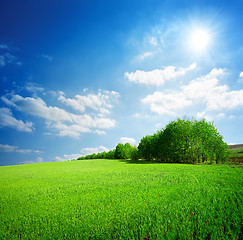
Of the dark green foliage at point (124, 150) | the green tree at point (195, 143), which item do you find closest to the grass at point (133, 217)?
the green tree at point (195, 143)

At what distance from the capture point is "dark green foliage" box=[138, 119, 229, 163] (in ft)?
72.8

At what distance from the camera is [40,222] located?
4.33 m

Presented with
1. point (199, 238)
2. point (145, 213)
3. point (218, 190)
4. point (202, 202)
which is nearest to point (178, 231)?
point (199, 238)

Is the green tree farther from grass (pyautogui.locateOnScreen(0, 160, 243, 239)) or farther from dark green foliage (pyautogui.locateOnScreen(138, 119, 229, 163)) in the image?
grass (pyautogui.locateOnScreen(0, 160, 243, 239))

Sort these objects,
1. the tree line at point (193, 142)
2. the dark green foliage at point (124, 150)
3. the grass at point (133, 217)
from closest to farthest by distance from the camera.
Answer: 1. the grass at point (133, 217)
2. the tree line at point (193, 142)
3. the dark green foliage at point (124, 150)

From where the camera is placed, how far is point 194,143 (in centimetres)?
2314

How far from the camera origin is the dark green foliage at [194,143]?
72.8ft

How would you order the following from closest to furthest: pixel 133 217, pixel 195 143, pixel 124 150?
pixel 133 217 → pixel 195 143 → pixel 124 150

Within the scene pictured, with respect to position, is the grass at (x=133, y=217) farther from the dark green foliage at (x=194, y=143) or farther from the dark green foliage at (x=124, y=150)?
the dark green foliage at (x=124, y=150)

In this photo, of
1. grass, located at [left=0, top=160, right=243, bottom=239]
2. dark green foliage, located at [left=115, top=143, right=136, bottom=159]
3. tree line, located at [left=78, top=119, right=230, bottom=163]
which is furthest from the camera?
dark green foliage, located at [left=115, top=143, right=136, bottom=159]

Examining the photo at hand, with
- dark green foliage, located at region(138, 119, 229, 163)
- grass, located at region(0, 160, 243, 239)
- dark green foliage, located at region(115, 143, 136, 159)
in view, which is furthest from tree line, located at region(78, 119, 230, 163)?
dark green foliage, located at region(115, 143, 136, 159)

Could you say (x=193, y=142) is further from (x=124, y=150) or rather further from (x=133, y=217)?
(x=124, y=150)

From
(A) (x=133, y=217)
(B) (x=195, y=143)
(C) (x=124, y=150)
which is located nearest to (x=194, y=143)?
(B) (x=195, y=143)

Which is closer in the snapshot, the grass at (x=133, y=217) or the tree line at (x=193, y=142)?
the grass at (x=133, y=217)
